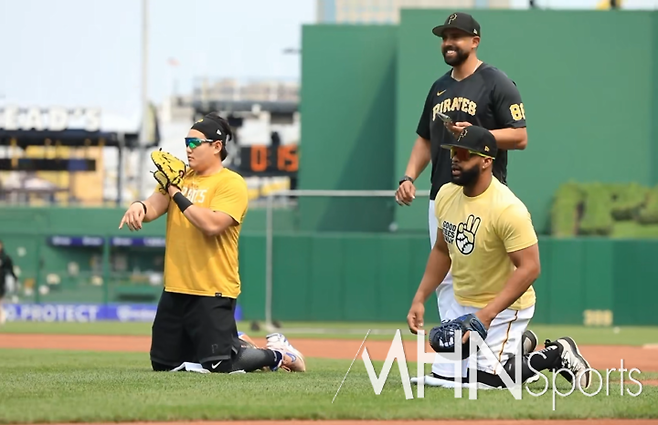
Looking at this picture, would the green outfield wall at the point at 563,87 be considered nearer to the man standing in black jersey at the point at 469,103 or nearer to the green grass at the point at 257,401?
the man standing in black jersey at the point at 469,103

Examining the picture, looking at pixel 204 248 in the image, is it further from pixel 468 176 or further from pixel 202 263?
pixel 468 176

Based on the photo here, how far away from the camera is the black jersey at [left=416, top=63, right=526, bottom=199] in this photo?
26.1 feet

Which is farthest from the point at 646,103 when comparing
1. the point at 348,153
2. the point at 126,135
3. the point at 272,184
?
the point at 272,184

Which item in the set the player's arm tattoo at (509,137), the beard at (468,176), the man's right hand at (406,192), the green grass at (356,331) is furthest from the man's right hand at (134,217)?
the green grass at (356,331)

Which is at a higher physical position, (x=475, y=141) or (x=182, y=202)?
(x=475, y=141)

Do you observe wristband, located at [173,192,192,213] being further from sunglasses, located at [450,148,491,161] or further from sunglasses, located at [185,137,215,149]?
sunglasses, located at [450,148,491,161]

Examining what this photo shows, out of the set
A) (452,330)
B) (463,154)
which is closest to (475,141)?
(463,154)

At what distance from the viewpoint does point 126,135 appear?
117 feet

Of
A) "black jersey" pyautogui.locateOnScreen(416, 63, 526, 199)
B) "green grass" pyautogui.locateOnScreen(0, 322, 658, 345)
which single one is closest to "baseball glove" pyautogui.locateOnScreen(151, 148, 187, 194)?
"black jersey" pyautogui.locateOnScreen(416, 63, 526, 199)

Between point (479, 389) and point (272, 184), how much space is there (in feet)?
126

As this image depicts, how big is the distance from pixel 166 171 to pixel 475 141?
2.48m

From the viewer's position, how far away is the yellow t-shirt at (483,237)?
22.9 feet

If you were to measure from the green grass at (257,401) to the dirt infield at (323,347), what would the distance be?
5.55 meters

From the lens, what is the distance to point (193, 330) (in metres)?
8.52
